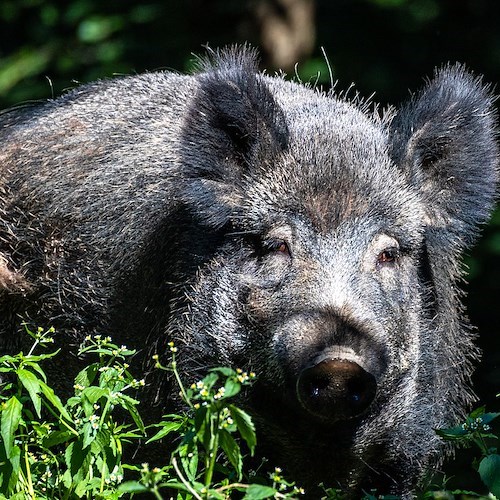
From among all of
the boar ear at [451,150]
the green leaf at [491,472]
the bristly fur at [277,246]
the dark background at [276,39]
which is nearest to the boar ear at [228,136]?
the bristly fur at [277,246]

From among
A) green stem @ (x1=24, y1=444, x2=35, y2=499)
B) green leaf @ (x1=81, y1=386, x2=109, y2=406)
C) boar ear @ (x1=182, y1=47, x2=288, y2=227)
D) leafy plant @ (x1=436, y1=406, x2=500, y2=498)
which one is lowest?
Answer: green stem @ (x1=24, y1=444, x2=35, y2=499)

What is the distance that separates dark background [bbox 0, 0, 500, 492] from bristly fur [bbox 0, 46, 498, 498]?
354 cm

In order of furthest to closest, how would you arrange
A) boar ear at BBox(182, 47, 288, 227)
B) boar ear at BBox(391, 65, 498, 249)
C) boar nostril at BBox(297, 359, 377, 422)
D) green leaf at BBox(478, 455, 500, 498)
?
boar ear at BBox(391, 65, 498, 249) < boar ear at BBox(182, 47, 288, 227) < boar nostril at BBox(297, 359, 377, 422) < green leaf at BBox(478, 455, 500, 498)

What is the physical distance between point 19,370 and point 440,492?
1.20 metres

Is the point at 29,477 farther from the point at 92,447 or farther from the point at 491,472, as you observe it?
the point at 491,472

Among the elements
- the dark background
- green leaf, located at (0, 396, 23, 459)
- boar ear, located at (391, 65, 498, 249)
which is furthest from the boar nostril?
the dark background

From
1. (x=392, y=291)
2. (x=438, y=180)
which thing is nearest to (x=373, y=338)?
(x=392, y=291)

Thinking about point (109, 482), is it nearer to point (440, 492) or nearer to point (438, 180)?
point (440, 492)

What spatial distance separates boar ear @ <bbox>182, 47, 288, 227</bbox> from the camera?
Answer: 4.80 m

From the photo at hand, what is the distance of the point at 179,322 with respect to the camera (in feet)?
15.7

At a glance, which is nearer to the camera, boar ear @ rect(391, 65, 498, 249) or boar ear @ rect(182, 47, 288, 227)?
boar ear @ rect(182, 47, 288, 227)

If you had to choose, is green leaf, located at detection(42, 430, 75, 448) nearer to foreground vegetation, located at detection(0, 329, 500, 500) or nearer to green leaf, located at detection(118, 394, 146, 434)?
foreground vegetation, located at detection(0, 329, 500, 500)

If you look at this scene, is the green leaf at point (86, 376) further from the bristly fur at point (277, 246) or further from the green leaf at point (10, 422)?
the bristly fur at point (277, 246)

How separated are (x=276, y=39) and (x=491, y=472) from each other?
242 inches
